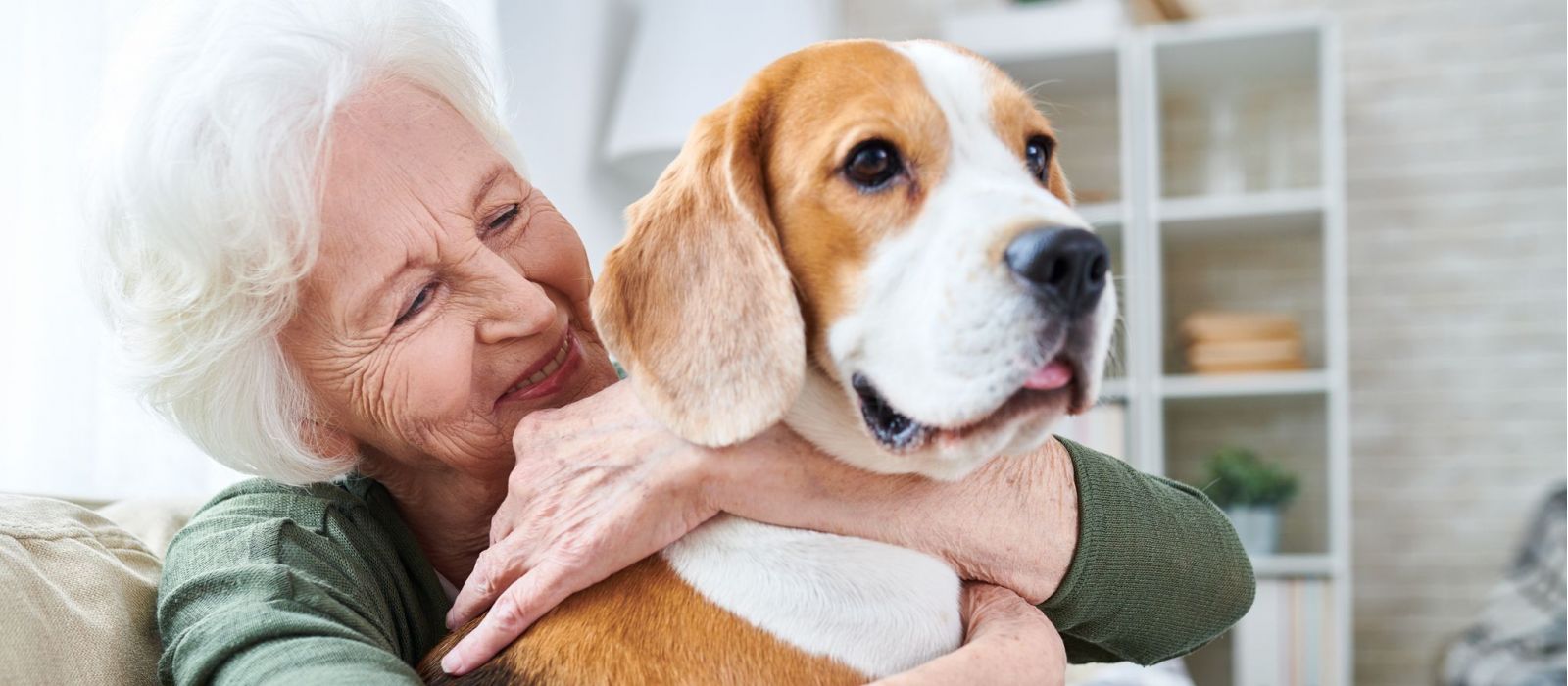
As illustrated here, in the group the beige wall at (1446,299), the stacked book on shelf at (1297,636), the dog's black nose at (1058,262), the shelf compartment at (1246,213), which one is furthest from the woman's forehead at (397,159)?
the beige wall at (1446,299)

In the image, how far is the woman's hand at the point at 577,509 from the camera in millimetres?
1000

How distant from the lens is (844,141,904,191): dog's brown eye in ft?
3.23

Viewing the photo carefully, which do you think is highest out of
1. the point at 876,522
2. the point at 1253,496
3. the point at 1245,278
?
the point at 876,522

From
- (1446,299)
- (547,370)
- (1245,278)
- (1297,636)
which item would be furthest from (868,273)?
(1446,299)

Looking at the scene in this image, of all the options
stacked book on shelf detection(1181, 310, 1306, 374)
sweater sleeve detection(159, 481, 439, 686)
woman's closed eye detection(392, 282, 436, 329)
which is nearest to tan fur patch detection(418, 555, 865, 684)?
sweater sleeve detection(159, 481, 439, 686)

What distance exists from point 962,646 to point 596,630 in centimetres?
28

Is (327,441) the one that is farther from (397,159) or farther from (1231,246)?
(1231,246)

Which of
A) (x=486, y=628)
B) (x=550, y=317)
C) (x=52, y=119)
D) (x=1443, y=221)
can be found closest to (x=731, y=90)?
(x=52, y=119)

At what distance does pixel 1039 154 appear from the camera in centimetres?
110

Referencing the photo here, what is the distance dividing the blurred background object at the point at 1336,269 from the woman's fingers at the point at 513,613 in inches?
104

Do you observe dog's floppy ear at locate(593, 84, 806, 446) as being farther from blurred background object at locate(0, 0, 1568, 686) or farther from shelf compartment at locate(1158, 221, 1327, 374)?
shelf compartment at locate(1158, 221, 1327, 374)

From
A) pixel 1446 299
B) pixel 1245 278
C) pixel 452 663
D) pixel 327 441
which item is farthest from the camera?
pixel 1245 278

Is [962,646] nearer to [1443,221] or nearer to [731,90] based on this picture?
[731,90]

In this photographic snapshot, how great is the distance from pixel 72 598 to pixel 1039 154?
2.87ft
